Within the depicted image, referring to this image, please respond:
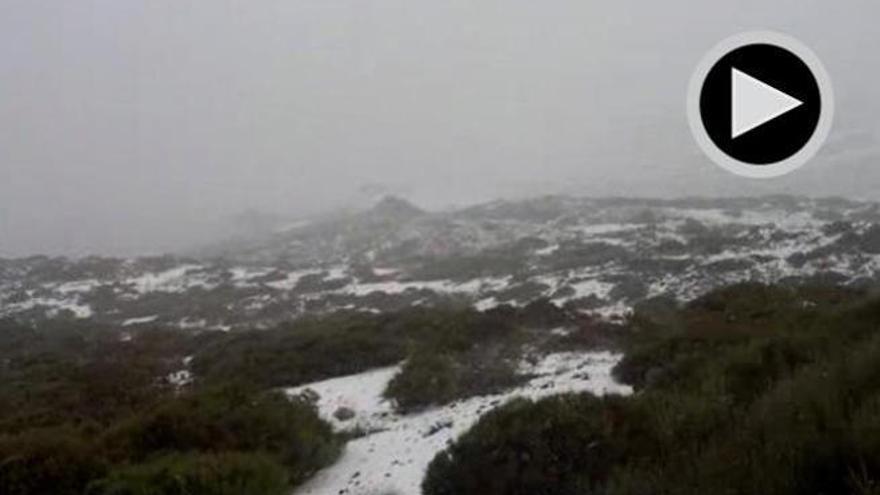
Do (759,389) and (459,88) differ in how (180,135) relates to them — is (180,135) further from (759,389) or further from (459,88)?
(759,389)

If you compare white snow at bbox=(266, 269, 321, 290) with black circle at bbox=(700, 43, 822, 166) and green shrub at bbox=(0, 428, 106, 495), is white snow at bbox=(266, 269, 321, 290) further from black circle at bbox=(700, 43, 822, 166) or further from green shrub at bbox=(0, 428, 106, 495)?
black circle at bbox=(700, 43, 822, 166)

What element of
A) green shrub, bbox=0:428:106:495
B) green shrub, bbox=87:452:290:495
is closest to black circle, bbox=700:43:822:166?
green shrub, bbox=87:452:290:495

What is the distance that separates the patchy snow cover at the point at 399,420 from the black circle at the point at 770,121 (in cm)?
360

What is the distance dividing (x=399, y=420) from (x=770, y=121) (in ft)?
21.0

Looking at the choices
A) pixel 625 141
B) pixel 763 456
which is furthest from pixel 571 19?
pixel 763 456

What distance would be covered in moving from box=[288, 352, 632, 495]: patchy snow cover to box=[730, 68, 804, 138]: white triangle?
3782 millimetres

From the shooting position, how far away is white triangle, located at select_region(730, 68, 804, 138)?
579 cm

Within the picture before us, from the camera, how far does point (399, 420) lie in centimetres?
1067

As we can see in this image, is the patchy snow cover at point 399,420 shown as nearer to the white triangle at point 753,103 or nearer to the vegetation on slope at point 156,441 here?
the vegetation on slope at point 156,441

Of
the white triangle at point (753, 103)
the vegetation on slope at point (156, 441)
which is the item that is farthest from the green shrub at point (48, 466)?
the white triangle at point (753, 103)

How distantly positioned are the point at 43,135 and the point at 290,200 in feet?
153

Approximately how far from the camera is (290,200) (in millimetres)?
83188

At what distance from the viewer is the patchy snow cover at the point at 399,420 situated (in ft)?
26.0

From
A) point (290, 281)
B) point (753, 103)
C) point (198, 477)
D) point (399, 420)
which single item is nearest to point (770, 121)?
point (753, 103)
